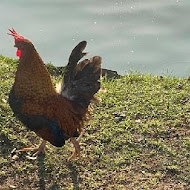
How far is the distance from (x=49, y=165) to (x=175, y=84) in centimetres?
224

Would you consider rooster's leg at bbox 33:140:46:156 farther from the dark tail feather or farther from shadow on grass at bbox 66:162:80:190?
the dark tail feather

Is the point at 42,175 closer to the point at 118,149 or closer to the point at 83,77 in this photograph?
the point at 118,149

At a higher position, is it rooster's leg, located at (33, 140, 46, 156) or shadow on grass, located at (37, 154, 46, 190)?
rooster's leg, located at (33, 140, 46, 156)

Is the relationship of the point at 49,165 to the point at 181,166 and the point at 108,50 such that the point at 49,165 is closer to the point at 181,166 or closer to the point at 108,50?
the point at 181,166

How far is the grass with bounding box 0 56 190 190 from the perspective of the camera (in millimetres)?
5359

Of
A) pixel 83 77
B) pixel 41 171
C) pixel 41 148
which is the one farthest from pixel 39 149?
pixel 83 77

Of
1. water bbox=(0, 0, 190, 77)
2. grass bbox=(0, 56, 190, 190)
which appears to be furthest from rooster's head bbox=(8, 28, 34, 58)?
water bbox=(0, 0, 190, 77)

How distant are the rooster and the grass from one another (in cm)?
38

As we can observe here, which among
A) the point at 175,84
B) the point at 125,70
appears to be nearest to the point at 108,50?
the point at 125,70

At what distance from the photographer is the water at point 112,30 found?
7.98 m

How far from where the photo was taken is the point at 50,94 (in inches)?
207

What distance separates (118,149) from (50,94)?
3.30 ft

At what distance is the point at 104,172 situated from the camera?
215 inches

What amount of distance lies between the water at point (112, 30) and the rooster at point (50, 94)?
2453mm
